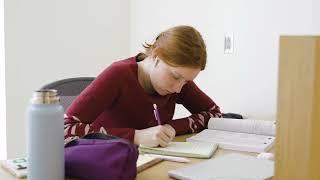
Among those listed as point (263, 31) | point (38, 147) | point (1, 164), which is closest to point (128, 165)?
point (38, 147)

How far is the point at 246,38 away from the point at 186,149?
1.05m

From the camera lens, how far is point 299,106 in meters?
0.60

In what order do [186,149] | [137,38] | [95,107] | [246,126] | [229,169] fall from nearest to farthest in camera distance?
1. [229,169]
2. [186,149]
3. [95,107]
4. [246,126]
5. [137,38]

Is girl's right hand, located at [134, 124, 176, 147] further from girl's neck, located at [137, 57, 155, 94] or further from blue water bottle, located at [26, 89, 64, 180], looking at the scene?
blue water bottle, located at [26, 89, 64, 180]

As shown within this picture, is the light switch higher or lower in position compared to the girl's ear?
higher

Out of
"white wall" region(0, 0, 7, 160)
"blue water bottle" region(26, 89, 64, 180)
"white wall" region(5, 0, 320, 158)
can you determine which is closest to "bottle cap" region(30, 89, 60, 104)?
"blue water bottle" region(26, 89, 64, 180)

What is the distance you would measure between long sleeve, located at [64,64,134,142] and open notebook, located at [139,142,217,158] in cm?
9

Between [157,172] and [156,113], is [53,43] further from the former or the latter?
[157,172]

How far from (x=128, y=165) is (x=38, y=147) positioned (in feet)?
0.59

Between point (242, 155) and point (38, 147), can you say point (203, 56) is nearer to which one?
point (242, 155)

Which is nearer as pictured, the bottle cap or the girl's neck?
the bottle cap

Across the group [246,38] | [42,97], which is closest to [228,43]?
[246,38]

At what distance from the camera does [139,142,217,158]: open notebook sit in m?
1.12

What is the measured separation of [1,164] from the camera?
99 cm
